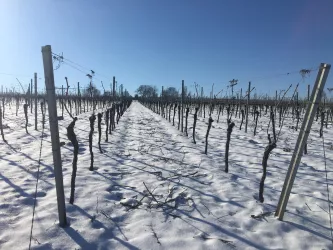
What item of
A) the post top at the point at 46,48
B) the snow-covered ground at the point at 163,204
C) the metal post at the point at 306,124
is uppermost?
the post top at the point at 46,48

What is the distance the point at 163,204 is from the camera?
3799mm

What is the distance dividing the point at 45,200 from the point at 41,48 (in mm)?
2239

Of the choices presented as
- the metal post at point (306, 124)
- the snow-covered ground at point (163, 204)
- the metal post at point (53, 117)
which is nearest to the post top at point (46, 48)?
the metal post at point (53, 117)

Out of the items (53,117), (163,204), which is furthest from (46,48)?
(163,204)

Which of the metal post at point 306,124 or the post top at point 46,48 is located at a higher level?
the post top at point 46,48

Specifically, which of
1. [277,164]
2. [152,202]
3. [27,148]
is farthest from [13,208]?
[277,164]

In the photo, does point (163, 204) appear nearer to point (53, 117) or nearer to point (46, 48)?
point (53, 117)

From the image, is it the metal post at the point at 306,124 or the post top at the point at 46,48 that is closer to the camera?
the post top at the point at 46,48

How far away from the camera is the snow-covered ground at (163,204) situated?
2895mm

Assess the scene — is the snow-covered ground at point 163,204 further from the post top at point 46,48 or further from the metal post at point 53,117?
the post top at point 46,48

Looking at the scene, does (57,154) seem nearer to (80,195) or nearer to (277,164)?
(80,195)

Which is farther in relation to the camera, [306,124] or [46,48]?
[306,124]

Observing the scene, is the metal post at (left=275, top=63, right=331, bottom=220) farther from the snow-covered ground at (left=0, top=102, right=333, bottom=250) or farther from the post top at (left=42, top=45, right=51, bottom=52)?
the post top at (left=42, top=45, right=51, bottom=52)

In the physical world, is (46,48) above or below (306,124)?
above
